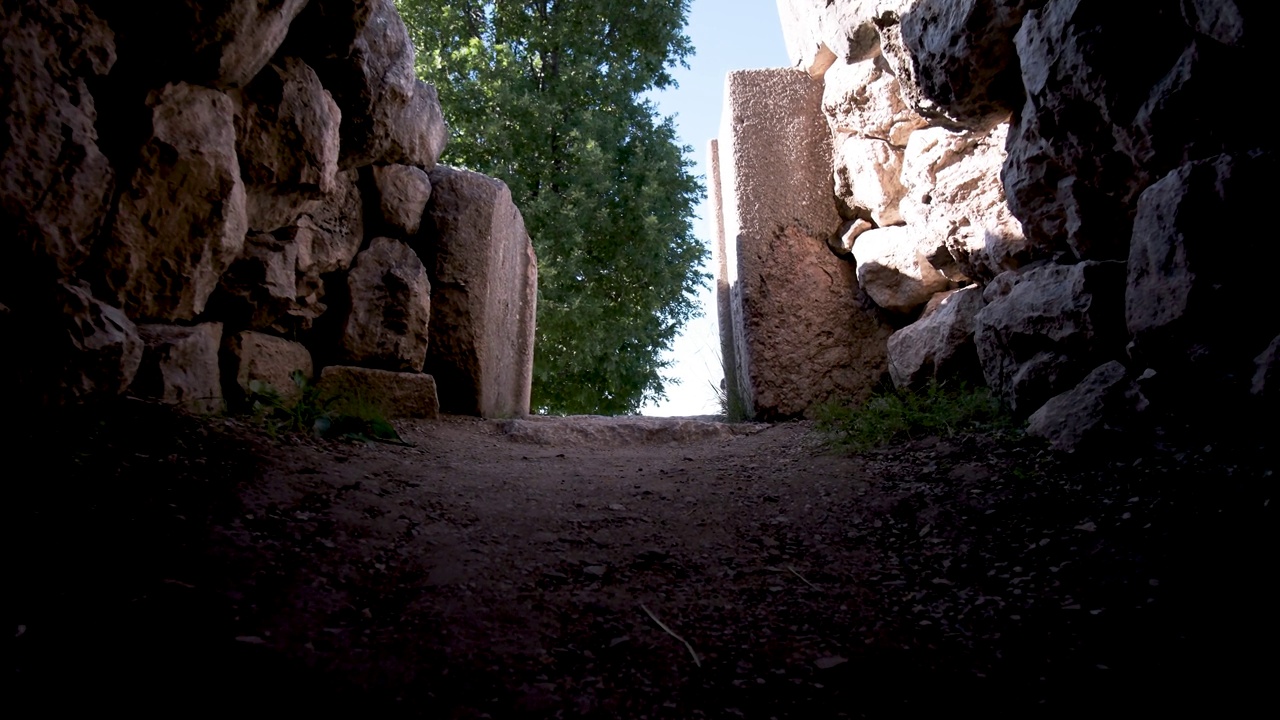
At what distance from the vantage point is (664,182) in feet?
29.8

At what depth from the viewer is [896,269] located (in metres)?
4.34

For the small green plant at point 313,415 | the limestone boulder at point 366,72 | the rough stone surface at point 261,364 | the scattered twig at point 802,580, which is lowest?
the scattered twig at point 802,580

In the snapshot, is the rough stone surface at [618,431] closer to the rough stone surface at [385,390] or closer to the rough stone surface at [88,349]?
the rough stone surface at [385,390]

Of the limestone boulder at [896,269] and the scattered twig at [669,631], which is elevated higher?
the limestone boulder at [896,269]

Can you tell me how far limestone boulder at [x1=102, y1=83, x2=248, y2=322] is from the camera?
2303 mm

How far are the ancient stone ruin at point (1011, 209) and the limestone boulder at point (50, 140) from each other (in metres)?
2.84

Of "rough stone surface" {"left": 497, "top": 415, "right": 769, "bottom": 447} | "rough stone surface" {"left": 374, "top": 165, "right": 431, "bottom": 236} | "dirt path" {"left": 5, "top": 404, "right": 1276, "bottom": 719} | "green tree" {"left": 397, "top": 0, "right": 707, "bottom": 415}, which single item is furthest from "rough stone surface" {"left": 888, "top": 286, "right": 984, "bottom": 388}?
"green tree" {"left": 397, "top": 0, "right": 707, "bottom": 415}

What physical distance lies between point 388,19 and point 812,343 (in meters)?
3.01

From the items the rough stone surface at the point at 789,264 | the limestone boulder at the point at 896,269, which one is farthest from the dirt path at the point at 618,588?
the rough stone surface at the point at 789,264

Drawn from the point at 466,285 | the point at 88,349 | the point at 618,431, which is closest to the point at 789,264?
the point at 618,431

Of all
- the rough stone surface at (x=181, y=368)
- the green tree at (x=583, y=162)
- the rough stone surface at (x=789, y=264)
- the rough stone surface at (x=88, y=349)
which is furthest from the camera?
the green tree at (x=583, y=162)

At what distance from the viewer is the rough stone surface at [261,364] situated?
3.07 metres

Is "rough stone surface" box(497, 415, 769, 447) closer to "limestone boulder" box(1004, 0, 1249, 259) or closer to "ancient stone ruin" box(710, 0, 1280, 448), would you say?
"ancient stone ruin" box(710, 0, 1280, 448)

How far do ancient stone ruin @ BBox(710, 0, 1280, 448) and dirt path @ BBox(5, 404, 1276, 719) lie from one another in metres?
0.35
